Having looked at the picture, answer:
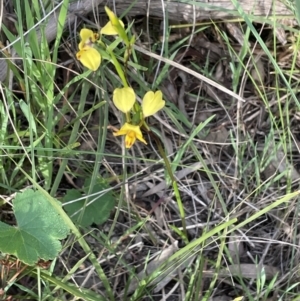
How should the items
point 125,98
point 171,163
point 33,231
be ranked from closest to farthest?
1. point 125,98
2. point 33,231
3. point 171,163

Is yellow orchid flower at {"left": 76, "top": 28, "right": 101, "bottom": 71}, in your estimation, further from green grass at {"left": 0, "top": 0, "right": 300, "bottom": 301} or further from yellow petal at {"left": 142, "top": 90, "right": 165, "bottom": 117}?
green grass at {"left": 0, "top": 0, "right": 300, "bottom": 301}

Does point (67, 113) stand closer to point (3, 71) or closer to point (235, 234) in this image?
point (3, 71)

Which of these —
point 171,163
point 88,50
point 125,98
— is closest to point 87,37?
point 88,50

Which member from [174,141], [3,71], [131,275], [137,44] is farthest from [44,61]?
[131,275]

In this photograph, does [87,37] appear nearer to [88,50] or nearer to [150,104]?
[88,50]

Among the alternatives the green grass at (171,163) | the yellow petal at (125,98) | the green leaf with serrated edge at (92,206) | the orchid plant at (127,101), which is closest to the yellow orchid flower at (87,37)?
the orchid plant at (127,101)

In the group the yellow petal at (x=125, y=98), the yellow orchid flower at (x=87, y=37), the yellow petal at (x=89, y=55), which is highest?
the yellow orchid flower at (x=87, y=37)

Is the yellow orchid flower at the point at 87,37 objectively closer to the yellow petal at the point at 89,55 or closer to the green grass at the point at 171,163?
the yellow petal at the point at 89,55
